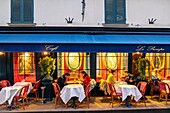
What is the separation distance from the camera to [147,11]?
13141mm

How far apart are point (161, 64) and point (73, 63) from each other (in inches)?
208

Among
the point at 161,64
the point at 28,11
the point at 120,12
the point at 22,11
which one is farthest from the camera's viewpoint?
the point at 161,64

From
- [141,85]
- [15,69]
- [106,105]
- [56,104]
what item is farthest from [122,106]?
[15,69]

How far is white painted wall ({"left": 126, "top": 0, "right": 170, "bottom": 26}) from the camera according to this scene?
1300 centimetres

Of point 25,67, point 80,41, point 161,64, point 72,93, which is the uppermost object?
point 80,41

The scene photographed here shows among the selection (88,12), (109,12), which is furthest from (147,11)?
(88,12)

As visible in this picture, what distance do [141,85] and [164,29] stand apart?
3564mm

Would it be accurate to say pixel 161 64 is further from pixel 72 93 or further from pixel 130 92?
pixel 72 93

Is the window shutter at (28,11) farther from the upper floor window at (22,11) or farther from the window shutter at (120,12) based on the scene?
the window shutter at (120,12)

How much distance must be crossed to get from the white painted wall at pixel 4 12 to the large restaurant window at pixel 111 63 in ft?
17.9

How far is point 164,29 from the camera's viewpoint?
12992mm

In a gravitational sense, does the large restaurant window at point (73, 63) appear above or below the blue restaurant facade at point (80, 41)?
below

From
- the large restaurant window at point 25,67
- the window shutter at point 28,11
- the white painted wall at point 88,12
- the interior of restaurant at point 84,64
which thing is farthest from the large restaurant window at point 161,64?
the window shutter at point 28,11

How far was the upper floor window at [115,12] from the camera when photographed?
12.7m
